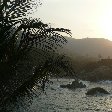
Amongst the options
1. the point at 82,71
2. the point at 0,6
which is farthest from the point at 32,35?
the point at 82,71

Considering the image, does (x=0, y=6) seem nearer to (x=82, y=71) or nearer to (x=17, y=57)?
(x=17, y=57)

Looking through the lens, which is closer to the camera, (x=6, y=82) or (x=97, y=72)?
(x=6, y=82)

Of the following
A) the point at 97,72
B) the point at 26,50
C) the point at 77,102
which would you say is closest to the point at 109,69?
the point at 97,72

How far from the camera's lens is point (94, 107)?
35.6m

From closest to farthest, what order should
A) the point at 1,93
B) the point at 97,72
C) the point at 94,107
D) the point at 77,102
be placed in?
the point at 1,93 → the point at 94,107 → the point at 77,102 → the point at 97,72

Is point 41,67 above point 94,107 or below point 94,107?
above

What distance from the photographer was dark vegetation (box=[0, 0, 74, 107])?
8484 millimetres

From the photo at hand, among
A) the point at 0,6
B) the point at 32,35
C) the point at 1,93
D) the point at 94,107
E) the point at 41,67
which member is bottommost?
the point at 94,107

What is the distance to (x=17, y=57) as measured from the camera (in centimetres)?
862

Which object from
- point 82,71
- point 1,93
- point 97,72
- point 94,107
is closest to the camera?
point 1,93

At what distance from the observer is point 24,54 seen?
28.2 feet

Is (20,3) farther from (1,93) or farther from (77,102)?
(77,102)

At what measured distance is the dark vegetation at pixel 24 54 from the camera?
27.8ft

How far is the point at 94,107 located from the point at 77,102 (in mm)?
3402
